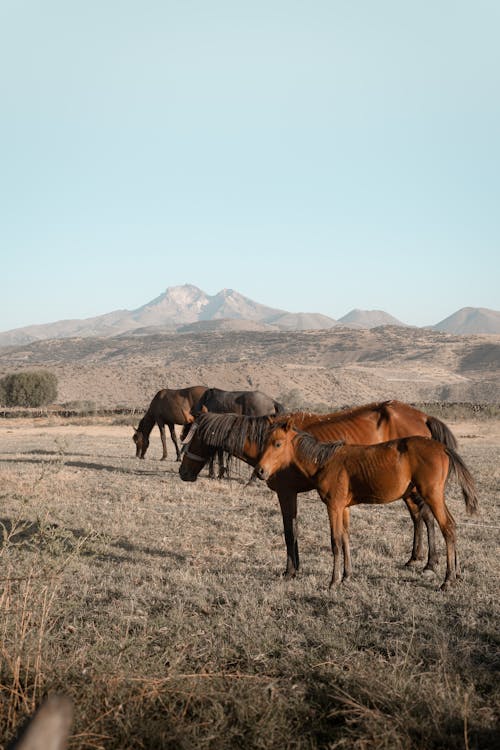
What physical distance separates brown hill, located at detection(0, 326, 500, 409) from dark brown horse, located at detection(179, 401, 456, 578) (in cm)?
3788

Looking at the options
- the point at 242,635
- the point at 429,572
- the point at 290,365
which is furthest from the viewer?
the point at 290,365

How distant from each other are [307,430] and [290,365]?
218 ft

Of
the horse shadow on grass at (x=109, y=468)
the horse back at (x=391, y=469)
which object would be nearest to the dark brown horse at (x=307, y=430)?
the horse back at (x=391, y=469)

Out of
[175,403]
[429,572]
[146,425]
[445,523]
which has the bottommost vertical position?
[429,572]

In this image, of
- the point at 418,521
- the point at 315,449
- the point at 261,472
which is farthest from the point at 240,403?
the point at 261,472

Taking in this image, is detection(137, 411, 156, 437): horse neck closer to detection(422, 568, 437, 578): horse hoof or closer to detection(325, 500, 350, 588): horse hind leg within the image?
detection(422, 568, 437, 578): horse hoof

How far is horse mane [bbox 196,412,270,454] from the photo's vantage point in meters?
7.73

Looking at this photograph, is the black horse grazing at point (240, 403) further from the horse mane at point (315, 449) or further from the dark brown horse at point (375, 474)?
the dark brown horse at point (375, 474)

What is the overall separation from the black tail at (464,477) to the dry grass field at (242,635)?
833mm

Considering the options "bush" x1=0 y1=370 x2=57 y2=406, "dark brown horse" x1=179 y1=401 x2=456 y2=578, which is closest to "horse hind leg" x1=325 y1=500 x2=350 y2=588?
"dark brown horse" x1=179 y1=401 x2=456 y2=578

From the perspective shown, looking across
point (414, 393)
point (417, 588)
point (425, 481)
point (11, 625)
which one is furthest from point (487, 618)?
point (414, 393)

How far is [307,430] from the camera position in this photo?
27.9 ft

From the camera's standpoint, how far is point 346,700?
3736 mm

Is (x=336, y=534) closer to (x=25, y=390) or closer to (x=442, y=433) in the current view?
(x=442, y=433)
